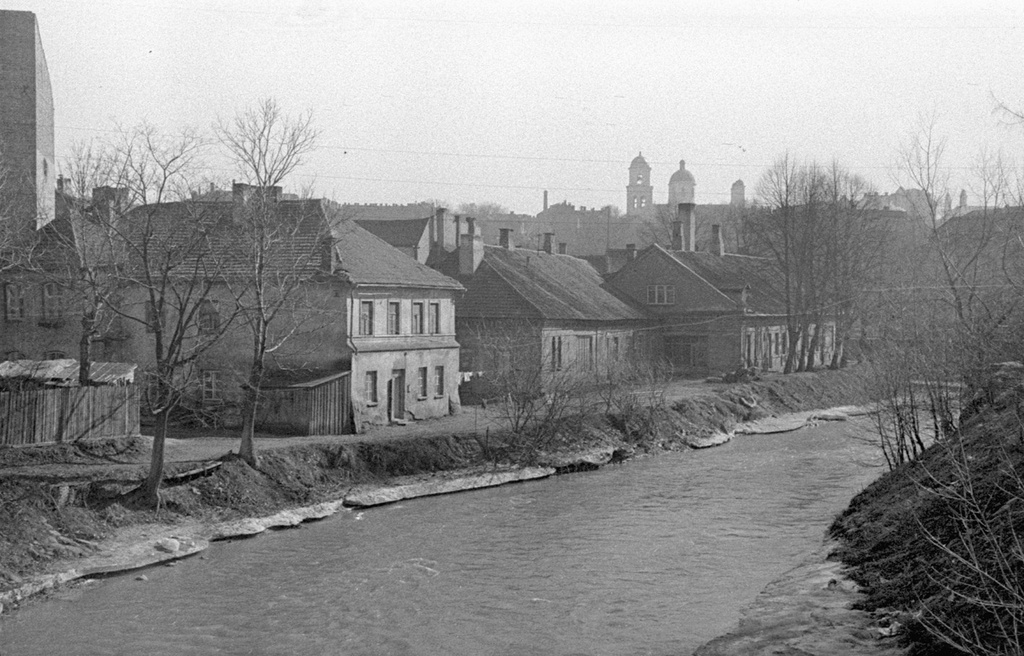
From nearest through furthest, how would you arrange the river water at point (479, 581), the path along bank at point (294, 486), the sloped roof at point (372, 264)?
the river water at point (479, 581) < the path along bank at point (294, 486) < the sloped roof at point (372, 264)

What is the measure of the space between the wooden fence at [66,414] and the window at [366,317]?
333 inches

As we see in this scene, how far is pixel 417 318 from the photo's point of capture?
40.6 metres

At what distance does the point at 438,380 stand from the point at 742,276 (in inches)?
1305

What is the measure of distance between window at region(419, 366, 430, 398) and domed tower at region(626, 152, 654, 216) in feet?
429

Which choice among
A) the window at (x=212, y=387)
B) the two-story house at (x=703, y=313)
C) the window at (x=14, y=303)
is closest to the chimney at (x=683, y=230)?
the two-story house at (x=703, y=313)

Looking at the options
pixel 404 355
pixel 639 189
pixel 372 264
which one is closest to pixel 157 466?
pixel 404 355

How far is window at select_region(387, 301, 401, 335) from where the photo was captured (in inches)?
1518

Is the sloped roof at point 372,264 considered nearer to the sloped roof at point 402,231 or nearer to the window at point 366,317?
the window at point 366,317

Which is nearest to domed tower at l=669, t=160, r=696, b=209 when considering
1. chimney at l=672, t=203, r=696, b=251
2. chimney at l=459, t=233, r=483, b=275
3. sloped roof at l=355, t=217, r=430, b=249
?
chimney at l=672, t=203, r=696, b=251

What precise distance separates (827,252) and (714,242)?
13.5m

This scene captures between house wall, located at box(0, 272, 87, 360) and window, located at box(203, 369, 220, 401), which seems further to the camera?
house wall, located at box(0, 272, 87, 360)

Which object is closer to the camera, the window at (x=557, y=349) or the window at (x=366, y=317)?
the window at (x=366, y=317)

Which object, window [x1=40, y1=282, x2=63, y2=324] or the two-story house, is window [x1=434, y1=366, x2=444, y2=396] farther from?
the two-story house

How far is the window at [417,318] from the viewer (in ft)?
132
